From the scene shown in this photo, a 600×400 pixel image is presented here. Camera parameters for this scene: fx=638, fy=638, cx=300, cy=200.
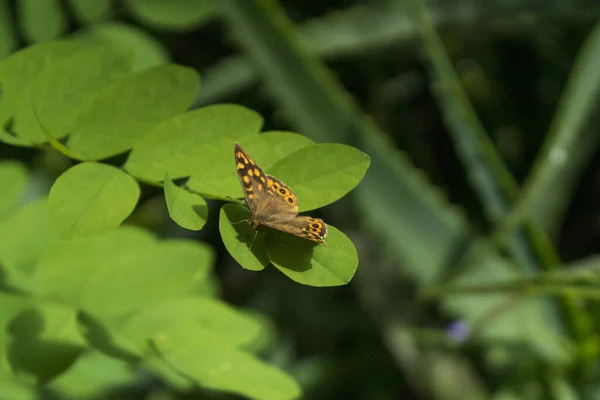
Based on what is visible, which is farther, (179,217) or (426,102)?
(426,102)

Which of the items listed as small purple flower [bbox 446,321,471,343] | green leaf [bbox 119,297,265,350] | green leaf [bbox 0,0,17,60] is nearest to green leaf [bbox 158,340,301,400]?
green leaf [bbox 119,297,265,350]

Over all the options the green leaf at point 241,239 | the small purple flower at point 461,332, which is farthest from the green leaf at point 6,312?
→ the small purple flower at point 461,332

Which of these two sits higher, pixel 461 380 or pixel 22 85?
pixel 22 85

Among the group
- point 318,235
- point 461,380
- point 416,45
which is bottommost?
point 461,380

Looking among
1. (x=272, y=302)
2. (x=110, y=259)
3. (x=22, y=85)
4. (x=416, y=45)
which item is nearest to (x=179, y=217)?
(x=22, y=85)

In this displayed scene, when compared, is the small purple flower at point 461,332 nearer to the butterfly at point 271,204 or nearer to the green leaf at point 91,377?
the green leaf at point 91,377

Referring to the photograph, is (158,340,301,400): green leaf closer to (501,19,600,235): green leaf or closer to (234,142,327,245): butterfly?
(234,142,327,245): butterfly

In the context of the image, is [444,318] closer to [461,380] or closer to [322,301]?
[461,380]
